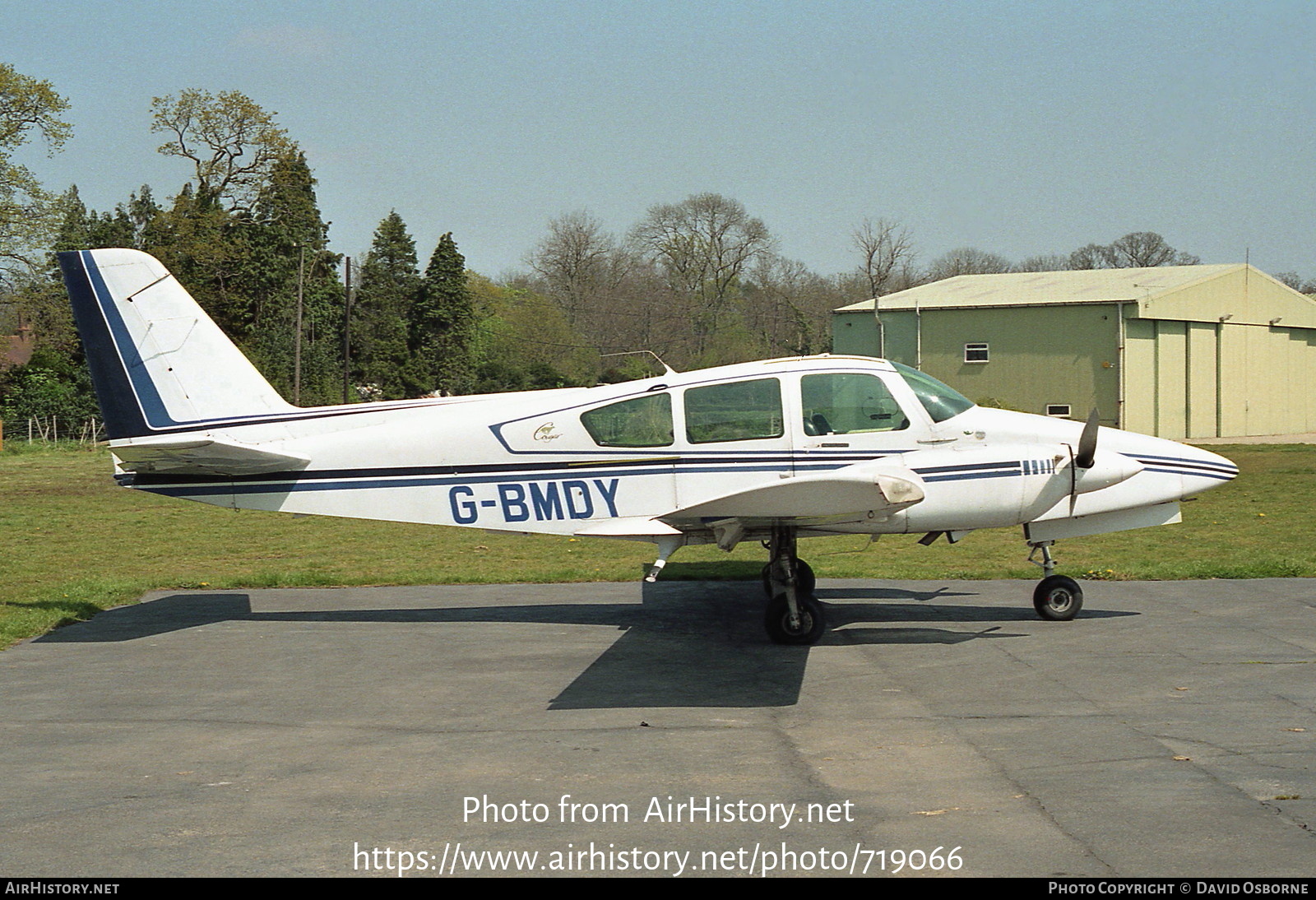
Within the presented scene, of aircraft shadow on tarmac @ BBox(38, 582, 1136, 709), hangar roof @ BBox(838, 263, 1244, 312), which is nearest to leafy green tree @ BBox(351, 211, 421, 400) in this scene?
hangar roof @ BBox(838, 263, 1244, 312)

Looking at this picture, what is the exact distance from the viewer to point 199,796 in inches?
239

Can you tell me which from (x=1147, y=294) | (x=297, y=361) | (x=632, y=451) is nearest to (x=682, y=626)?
(x=632, y=451)

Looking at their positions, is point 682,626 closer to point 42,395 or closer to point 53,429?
point 53,429

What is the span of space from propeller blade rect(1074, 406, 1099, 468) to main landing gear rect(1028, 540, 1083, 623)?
3.06 ft

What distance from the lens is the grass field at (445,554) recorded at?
13320 millimetres

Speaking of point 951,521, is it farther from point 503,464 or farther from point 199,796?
point 199,796

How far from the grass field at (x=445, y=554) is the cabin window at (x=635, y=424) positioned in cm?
339

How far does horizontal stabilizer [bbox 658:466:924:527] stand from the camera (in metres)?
8.34

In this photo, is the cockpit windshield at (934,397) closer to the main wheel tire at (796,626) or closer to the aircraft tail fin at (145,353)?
the main wheel tire at (796,626)

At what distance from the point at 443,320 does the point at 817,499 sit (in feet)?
185

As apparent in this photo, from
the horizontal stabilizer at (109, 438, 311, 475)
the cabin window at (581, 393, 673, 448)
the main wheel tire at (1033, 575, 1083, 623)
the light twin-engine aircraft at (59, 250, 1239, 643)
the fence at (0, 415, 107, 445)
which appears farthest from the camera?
the fence at (0, 415, 107, 445)

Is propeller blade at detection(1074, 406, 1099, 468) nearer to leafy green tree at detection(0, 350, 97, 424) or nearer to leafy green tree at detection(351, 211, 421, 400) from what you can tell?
leafy green tree at detection(0, 350, 97, 424)

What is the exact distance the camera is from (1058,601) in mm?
10562

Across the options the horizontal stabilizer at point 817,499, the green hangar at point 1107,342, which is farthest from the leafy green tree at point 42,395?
the horizontal stabilizer at point 817,499
